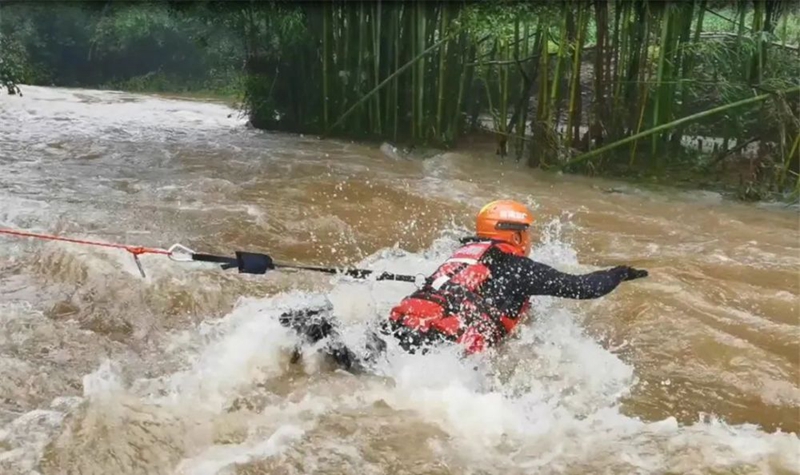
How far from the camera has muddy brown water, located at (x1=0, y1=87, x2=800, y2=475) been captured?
3.04m

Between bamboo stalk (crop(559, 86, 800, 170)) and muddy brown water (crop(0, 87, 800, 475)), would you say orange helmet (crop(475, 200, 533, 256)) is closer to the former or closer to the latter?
muddy brown water (crop(0, 87, 800, 475))

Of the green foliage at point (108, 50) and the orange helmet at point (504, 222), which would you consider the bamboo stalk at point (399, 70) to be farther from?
the green foliage at point (108, 50)

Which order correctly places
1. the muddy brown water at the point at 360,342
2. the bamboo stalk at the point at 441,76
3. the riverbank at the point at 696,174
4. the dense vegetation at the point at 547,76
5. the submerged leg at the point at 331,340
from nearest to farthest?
1. the muddy brown water at the point at 360,342
2. the submerged leg at the point at 331,340
3. the riverbank at the point at 696,174
4. the dense vegetation at the point at 547,76
5. the bamboo stalk at the point at 441,76

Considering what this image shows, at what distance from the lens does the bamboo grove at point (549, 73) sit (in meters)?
7.41

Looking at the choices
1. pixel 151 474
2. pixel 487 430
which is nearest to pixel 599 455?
pixel 487 430

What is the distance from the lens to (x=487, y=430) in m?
3.19

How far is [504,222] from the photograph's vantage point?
4.03 meters

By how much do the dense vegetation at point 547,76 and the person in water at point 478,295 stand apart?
12.2ft

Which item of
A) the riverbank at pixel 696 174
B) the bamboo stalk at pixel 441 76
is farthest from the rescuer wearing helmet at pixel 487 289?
the bamboo stalk at pixel 441 76

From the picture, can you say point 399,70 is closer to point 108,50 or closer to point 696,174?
point 696,174

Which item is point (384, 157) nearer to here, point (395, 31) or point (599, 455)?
point (395, 31)

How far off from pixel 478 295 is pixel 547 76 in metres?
4.87

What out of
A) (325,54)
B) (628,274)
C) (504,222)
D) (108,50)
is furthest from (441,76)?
(108,50)

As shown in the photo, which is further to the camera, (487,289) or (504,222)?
(504,222)
